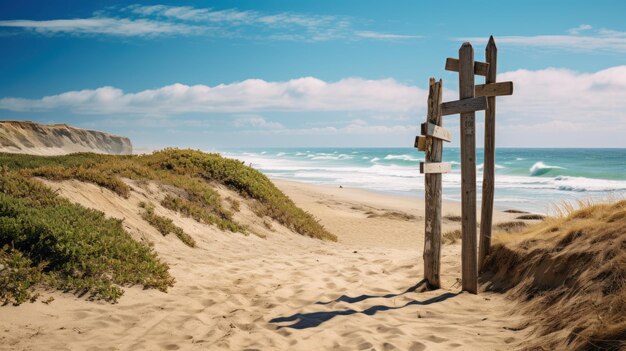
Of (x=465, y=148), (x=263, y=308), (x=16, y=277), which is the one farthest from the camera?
(x=465, y=148)

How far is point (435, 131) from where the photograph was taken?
8.28m

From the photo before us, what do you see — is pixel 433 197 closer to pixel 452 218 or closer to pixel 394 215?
pixel 452 218

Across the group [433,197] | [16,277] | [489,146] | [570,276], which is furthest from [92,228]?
[570,276]

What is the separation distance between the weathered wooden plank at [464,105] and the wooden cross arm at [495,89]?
0.71 m

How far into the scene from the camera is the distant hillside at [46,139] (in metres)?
45.5

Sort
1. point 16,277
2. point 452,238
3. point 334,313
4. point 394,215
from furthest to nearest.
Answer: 1. point 394,215
2. point 452,238
3. point 334,313
4. point 16,277

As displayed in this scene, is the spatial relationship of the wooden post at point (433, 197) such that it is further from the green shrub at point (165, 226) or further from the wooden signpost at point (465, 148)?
the green shrub at point (165, 226)

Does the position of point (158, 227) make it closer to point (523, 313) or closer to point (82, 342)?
point (82, 342)

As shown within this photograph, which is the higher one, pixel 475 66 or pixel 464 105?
pixel 475 66

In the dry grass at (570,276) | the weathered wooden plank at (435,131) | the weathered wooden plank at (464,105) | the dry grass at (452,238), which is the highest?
the weathered wooden plank at (464,105)

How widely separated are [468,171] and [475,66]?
5.91 feet

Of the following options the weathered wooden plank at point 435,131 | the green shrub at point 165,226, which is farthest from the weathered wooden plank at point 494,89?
the green shrub at point 165,226

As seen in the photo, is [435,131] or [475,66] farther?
[475,66]

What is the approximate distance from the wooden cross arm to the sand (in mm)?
3280
